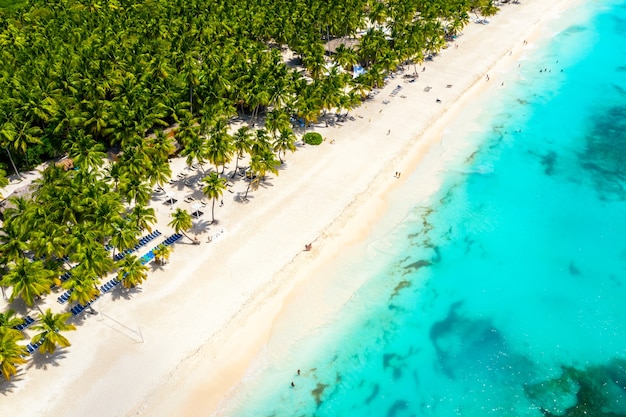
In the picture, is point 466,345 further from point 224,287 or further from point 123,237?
point 123,237

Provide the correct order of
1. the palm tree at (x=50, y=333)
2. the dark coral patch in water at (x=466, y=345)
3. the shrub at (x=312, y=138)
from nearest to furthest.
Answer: the palm tree at (x=50, y=333), the dark coral patch in water at (x=466, y=345), the shrub at (x=312, y=138)

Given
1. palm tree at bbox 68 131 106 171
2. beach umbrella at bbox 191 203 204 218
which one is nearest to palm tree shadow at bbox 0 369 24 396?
beach umbrella at bbox 191 203 204 218

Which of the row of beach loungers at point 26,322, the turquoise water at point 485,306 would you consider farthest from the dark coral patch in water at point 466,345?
the row of beach loungers at point 26,322

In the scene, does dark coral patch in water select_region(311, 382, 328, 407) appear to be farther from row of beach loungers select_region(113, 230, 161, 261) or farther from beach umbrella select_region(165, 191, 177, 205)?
beach umbrella select_region(165, 191, 177, 205)

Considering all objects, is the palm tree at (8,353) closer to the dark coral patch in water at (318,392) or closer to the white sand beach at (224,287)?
the white sand beach at (224,287)

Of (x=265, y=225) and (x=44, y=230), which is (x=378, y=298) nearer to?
(x=265, y=225)
